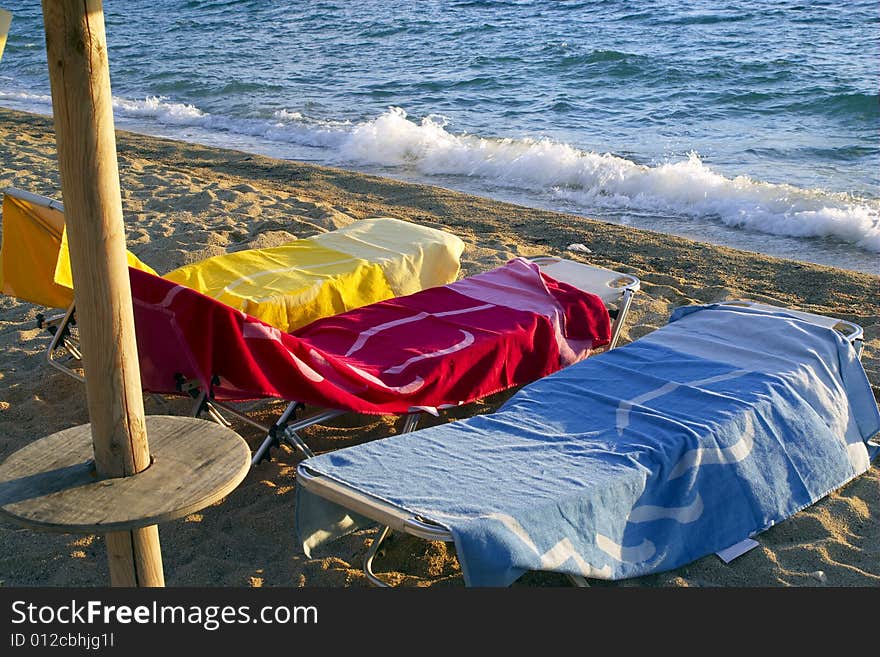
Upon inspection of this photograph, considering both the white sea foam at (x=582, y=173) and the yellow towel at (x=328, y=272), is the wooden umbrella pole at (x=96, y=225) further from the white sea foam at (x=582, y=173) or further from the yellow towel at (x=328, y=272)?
the white sea foam at (x=582, y=173)

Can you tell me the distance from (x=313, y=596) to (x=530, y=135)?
9.71 metres

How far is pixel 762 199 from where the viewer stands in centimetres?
891

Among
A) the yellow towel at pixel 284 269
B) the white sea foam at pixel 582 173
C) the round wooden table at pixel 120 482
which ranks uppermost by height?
the round wooden table at pixel 120 482

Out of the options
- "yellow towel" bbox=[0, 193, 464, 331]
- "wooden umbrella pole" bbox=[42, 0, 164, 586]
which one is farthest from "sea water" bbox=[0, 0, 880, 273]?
"wooden umbrella pole" bbox=[42, 0, 164, 586]

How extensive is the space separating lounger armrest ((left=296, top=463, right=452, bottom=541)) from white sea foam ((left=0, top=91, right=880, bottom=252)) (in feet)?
20.8

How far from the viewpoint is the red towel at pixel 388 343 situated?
356cm

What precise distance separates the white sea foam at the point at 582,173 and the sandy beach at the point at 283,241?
1.19m

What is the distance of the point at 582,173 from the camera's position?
10.0m

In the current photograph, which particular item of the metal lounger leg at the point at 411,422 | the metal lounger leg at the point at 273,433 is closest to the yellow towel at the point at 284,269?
the metal lounger leg at the point at 273,433

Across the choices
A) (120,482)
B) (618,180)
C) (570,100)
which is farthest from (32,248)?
(570,100)

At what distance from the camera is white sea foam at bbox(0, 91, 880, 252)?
837 centimetres

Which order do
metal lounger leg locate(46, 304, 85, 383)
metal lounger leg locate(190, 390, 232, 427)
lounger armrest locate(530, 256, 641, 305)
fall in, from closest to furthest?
1. metal lounger leg locate(190, 390, 232, 427)
2. metal lounger leg locate(46, 304, 85, 383)
3. lounger armrest locate(530, 256, 641, 305)

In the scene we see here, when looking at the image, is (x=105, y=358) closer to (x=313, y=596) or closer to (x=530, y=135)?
(x=313, y=596)

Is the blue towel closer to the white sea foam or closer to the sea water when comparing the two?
the sea water
